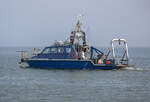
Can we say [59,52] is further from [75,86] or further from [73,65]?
[75,86]

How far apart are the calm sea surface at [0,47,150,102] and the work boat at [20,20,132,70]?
1.05m

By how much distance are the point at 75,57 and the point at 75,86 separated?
12.9 metres

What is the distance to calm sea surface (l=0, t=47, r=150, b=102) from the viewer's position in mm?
35094

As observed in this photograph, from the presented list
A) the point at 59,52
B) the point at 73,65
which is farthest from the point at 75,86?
the point at 59,52

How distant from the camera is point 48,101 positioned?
33.4 meters

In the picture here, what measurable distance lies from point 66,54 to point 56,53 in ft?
4.67

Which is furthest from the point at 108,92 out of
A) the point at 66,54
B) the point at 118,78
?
the point at 66,54

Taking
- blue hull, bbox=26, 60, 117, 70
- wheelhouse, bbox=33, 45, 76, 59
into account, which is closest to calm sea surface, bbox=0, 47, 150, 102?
blue hull, bbox=26, 60, 117, 70

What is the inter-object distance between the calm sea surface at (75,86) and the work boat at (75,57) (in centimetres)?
105

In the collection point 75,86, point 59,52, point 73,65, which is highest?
point 59,52

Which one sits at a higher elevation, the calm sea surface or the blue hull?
the blue hull

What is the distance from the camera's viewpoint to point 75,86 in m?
41.6

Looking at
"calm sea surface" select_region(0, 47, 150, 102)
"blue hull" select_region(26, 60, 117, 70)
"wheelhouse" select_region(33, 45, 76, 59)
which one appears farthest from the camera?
"wheelhouse" select_region(33, 45, 76, 59)

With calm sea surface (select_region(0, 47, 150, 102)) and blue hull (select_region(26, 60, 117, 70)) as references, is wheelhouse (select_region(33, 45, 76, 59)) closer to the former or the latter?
blue hull (select_region(26, 60, 117, 70))
